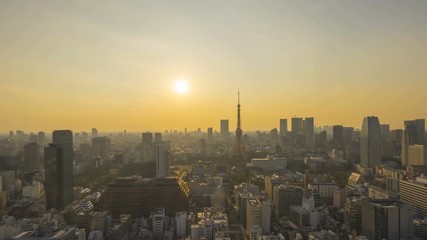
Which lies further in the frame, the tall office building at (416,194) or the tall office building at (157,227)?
the tall office building at (416,194)

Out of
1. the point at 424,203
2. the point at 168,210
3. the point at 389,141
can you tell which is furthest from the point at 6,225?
the point at 389,141

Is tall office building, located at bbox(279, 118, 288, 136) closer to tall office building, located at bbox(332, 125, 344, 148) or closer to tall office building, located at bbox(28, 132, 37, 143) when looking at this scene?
tall office building, located at bbox(332, 125, 344, 148)

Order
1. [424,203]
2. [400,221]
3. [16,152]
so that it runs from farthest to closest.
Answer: [16,152], [424,203], [400,221]

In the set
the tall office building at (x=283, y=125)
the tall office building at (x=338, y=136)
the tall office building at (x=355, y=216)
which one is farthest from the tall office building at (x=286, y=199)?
the tall office building at (x=283, y=125)

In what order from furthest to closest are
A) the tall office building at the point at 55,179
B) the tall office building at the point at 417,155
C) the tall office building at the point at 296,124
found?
the tall office building at the point at 296,124 → the tall office building at the point at 417,155 → the tall office building at the point at 55,179

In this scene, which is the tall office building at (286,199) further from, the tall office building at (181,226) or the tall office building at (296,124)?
the tall office building at (296,124)

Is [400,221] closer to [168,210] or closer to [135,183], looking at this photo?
[168,210]

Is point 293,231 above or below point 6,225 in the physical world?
below

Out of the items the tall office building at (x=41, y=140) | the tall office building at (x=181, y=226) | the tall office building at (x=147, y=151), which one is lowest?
the tall office building at (x=181, y=226)
